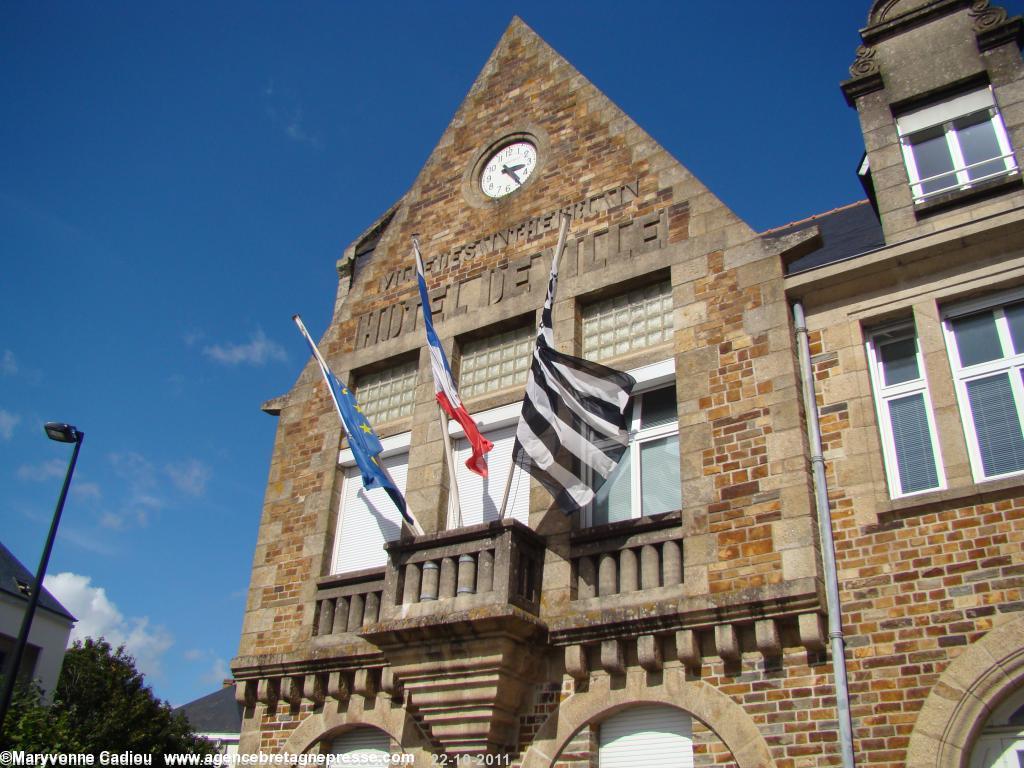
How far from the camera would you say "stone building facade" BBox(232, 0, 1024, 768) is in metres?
8.45

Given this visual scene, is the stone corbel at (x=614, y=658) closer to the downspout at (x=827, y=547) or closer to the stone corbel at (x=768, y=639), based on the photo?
the stone corbel at (x=768, y=639)

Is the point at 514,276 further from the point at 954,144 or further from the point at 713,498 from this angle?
the point at 954,144

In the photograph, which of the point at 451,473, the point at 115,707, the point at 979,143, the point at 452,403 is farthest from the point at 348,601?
the point at 115,707

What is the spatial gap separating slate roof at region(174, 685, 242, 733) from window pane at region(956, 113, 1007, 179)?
117ft

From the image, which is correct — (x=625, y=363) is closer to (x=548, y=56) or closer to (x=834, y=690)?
(x=834, y=690)

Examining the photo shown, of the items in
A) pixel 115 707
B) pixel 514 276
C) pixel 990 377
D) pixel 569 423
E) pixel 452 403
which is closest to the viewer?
pixel 990 377

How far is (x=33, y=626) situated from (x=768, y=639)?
77.3 ft

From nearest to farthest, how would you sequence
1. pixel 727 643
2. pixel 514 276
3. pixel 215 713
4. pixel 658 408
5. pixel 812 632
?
1. pixel 812 632
2. pixel 727 643
3. pixel 658 408
4. pixel 514 276
5. pixel 215 713

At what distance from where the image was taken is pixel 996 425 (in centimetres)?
886

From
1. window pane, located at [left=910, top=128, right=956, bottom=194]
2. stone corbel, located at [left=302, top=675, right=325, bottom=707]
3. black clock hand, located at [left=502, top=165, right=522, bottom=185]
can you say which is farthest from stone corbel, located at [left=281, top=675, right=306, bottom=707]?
window pane, located at [left=910, top=128, right=956, bottom=194]

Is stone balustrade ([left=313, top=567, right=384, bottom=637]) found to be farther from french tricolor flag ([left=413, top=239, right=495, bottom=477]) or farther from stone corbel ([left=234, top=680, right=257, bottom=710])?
french tricolor flag ([left=413, top=239, right=495, bottom=477])

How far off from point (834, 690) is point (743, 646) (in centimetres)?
89

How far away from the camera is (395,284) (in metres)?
14.5

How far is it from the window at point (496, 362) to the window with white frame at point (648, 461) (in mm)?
1849
